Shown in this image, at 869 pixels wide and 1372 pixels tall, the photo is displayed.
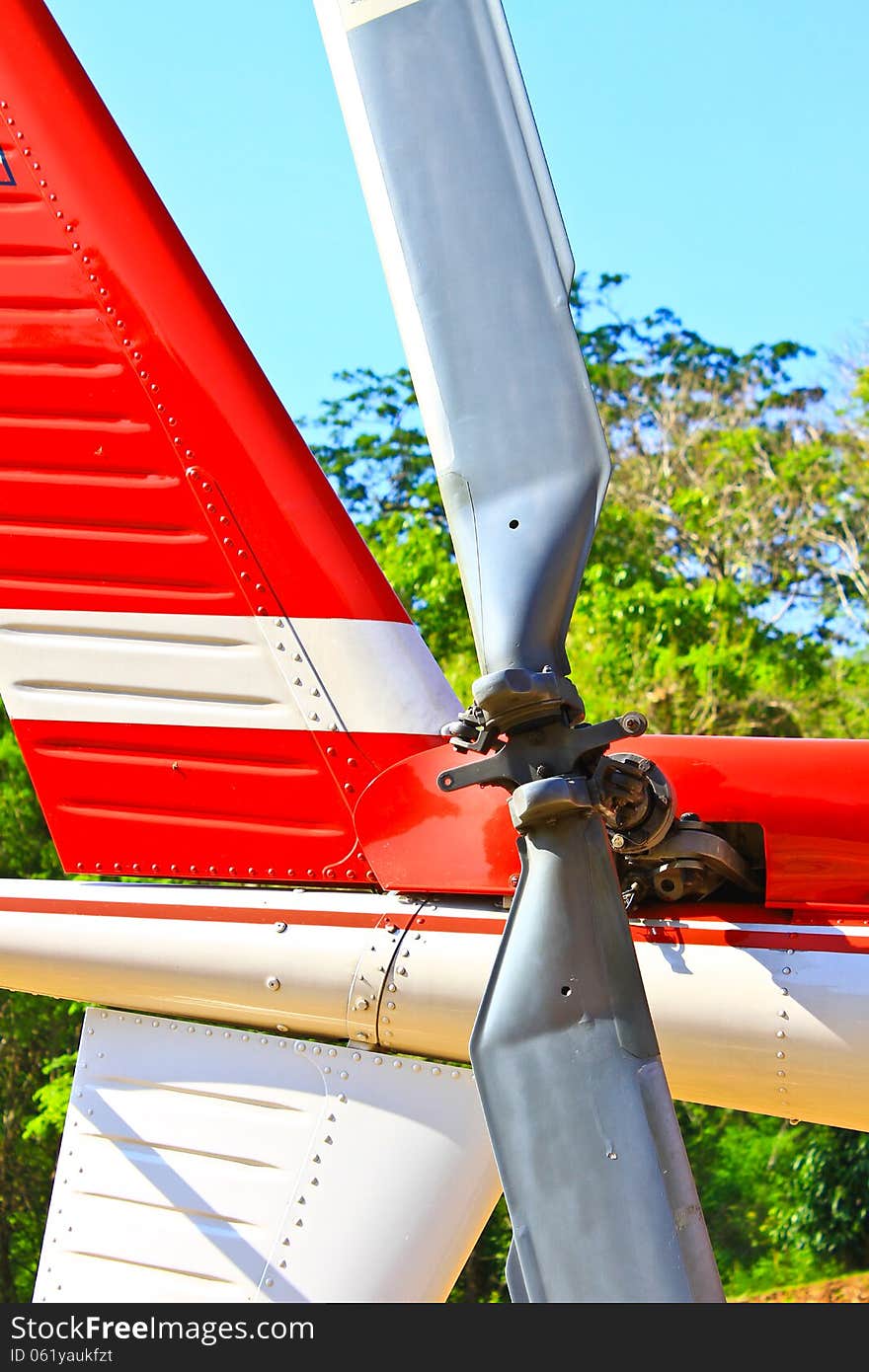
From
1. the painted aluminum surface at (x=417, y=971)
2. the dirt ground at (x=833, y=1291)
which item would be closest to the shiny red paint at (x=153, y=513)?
the painted aluminum surface at (x=417, y=971)

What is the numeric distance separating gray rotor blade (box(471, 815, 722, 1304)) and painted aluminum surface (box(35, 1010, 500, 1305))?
0.90 metres

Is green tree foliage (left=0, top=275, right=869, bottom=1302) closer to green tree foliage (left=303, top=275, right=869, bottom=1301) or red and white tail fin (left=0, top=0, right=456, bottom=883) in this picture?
green tree foliage (left=303, top=275, right=869, bottom=1301)

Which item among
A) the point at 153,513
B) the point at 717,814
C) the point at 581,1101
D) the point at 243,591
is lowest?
the point at 581,1101

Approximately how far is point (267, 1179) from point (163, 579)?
147 cm

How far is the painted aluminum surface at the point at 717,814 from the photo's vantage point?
9.77 ft

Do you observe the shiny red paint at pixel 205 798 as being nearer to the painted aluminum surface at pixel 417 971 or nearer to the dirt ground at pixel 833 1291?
the painted aluminum surface at pixel 417 971

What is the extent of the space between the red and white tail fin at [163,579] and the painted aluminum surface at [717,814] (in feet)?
0.36

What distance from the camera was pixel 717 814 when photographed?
3033 millimetres

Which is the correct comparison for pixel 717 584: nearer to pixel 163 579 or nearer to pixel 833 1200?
pixel 833 1200

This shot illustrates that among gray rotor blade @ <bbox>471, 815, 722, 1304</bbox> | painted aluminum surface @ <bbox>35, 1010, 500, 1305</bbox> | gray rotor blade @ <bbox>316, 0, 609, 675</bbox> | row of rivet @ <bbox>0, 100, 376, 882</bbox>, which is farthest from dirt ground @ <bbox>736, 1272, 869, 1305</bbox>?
gray rotor blade @ <bbox>316, 0, 609, 675</bbox>

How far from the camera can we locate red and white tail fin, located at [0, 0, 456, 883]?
3.41 metres

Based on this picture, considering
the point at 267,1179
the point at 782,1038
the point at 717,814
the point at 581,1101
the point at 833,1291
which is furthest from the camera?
the point at 833,1291

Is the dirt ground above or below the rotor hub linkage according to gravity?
above

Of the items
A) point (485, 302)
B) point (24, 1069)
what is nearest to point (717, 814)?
point (485, 302)
